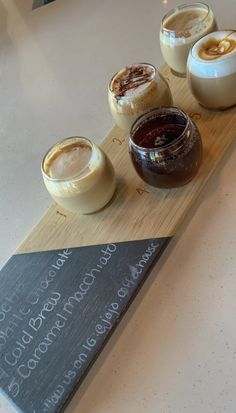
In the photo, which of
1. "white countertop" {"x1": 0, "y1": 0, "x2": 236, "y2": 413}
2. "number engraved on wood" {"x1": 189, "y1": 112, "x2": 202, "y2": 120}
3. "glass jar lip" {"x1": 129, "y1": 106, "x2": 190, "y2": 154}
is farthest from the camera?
"number engraved on wood" {"x1": 189, "y1": 112, "x2": 202, "y2": 120}

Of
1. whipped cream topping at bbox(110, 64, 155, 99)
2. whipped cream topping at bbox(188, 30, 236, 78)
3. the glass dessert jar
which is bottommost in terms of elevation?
the glass dessert jar

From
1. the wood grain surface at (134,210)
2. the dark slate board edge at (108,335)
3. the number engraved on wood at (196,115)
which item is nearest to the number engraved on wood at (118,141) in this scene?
the wood grain surface at (134,210)

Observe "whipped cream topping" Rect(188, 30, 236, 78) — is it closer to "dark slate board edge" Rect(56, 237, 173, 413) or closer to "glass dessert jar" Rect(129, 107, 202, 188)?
"glass dessert jar" Rect(129, 107, 202, 188)

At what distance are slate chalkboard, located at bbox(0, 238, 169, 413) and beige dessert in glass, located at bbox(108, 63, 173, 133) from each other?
220 mm

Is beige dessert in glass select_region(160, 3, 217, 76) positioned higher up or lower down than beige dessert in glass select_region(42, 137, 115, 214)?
higher up

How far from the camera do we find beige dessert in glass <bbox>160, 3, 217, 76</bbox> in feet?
2.82

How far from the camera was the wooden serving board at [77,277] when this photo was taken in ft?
2.09

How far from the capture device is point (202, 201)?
738 millimetres

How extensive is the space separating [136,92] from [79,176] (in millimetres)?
170

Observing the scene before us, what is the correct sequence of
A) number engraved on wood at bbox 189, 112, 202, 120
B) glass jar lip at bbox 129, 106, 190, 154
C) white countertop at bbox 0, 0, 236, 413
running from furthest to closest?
number engraved on wood at bbox 189, 112, 202, 120 < glass jar lip at bbox 129, 106, 190, 154 < white countertop at bbox 0, 0, 236, 413

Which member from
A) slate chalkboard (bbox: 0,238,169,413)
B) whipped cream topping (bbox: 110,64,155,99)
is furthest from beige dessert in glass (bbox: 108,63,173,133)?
slate chalkboard (bbox: 0,238,169,413)

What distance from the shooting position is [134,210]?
0.76 m

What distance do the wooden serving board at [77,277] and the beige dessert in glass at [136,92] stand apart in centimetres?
7

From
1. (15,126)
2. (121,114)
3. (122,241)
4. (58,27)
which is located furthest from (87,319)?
(58,27)
